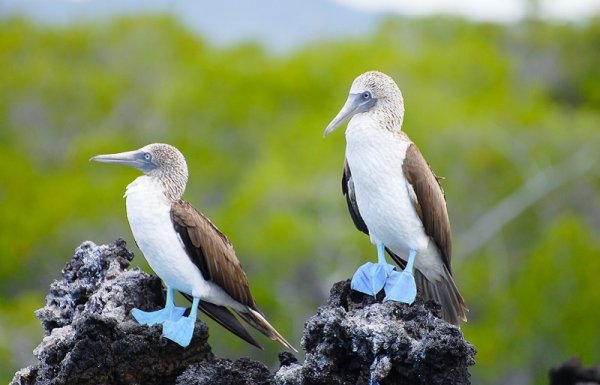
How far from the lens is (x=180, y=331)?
6262 mm

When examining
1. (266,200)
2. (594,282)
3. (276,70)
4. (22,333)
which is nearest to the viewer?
(22,333)

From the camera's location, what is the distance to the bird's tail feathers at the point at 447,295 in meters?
6.77

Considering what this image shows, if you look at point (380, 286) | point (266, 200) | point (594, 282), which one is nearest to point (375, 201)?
point (380, 286)

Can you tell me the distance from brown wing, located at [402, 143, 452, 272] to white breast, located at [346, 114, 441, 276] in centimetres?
4

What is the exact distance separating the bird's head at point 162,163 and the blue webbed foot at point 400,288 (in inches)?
57.6

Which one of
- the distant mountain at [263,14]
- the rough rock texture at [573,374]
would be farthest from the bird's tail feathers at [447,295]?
the distant mountain at [263,14]

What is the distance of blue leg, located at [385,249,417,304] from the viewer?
19.7 feet

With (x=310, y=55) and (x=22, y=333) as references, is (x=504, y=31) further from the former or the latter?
(x=22, y=333)

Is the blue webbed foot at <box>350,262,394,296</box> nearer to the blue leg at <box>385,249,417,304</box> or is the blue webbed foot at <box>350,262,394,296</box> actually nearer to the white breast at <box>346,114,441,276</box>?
the blue leg at <box>385,249,417,304</box>

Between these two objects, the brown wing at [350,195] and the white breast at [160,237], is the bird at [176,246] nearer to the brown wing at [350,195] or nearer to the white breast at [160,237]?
the white breast at [160,237]

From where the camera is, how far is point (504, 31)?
41.5 m

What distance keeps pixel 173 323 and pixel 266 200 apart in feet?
56.1

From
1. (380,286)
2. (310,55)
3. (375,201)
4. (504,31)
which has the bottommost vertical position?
(380,286)

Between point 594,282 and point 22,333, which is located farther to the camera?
point 594,282
